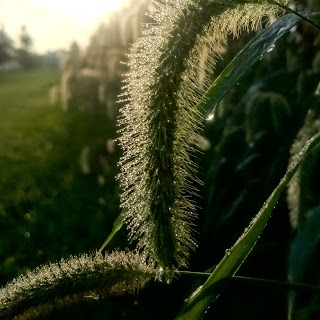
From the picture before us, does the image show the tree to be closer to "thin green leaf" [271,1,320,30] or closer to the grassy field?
the grassy field

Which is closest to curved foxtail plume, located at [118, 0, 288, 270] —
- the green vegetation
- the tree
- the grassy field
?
the green vegetation

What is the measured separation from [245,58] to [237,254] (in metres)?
0.28

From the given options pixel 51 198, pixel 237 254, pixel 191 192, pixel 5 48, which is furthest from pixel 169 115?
pixel 5 48

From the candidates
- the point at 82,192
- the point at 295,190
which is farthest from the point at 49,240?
the point at 295,190

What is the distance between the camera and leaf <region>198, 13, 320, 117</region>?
0.93m

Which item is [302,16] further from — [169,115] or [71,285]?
[71,285]

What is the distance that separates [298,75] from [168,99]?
1472 millimetres

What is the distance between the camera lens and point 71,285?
33.8 inches

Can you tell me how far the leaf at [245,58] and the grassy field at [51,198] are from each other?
199 cm

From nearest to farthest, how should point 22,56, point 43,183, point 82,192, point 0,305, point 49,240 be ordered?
point 0,305, point 49,240, point 82,192, point 43,183, point 22,56

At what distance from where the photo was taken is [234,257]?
88 cm

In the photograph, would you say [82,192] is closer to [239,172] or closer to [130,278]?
[239,172]

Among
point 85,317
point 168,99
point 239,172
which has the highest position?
point 168,99

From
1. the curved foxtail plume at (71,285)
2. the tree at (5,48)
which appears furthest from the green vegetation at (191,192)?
the tree at (5,48)
